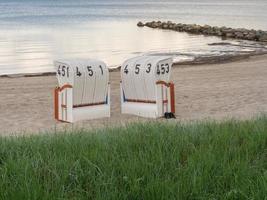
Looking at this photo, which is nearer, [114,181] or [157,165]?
[114,181]

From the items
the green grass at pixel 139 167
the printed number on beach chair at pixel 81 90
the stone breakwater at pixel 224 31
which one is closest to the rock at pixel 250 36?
the stone breakwater at pixel 224 31

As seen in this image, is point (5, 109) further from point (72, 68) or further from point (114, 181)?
point (114, 181)

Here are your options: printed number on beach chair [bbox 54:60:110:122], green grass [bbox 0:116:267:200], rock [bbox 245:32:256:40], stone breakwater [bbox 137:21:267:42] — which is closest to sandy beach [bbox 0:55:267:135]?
printed number on beach chair [bbox 54:60:110:122]

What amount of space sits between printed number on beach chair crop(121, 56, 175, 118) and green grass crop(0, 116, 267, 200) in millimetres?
7361

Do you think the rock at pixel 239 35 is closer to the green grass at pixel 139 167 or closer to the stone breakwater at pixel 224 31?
the stone breakwater at pixel 224 31

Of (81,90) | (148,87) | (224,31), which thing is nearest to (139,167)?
(81,90)

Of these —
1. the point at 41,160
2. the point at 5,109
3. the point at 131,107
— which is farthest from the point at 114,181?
the point at 5,109

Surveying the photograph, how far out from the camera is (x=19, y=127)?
42.4ft

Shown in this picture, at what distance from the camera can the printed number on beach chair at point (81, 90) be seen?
12.5m

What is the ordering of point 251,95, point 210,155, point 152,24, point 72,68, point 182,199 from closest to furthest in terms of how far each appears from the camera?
point 182,199 → point 210,155 → point 72,68 → point 251,95 → point 152,24

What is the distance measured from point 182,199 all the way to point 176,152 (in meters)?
0.83

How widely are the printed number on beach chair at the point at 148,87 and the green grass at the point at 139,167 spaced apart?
736 cm

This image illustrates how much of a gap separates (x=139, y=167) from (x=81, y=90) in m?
8.43

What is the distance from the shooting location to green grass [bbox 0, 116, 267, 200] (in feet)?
13.5
